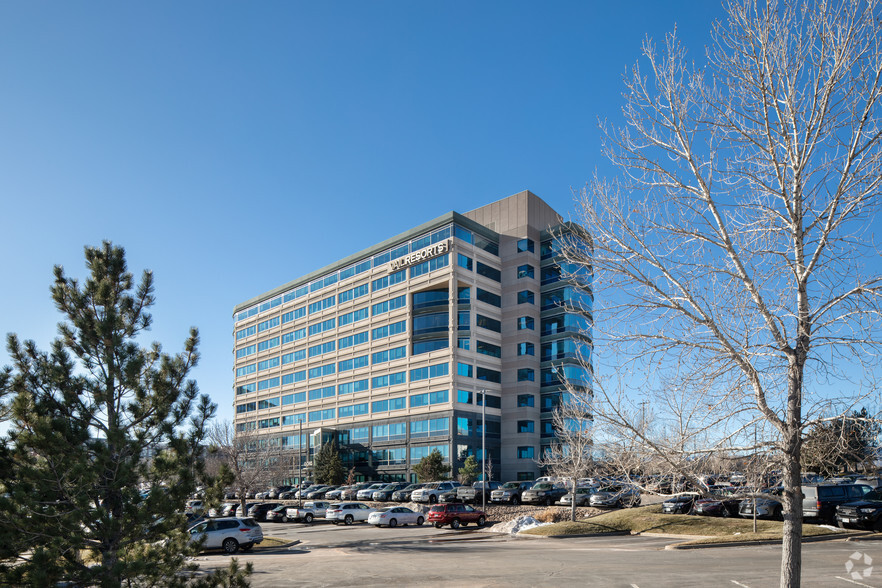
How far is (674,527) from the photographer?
2934 cm

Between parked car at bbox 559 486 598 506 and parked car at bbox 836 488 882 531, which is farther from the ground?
parked car at bbox 836 488 882 531

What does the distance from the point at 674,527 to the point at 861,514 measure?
25.2 ft

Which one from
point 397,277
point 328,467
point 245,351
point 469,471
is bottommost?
point 328,467

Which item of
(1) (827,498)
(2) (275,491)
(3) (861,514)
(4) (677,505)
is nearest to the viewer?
(3) (861,514)

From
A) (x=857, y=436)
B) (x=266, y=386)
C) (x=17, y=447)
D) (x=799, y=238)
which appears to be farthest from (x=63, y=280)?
(x=266, y=386)

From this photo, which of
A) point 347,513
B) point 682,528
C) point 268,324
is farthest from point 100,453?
point 268,324

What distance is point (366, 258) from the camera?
83938 mm

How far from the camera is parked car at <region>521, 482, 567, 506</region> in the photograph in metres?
45.0

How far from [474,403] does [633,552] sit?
48811mm

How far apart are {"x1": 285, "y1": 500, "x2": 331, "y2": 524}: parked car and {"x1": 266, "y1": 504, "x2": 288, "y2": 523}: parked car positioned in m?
0.27

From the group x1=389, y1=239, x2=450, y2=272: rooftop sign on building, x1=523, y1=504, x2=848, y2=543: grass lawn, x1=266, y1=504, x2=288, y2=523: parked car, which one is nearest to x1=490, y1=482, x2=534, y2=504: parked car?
x1=523, y1=504, x2=848, y2=543: grass lawn

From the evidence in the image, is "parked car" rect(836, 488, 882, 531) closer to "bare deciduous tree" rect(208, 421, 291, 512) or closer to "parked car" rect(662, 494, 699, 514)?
"parked car" rect(662, 494, 699, 514)

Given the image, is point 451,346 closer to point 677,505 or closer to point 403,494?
point 403,494

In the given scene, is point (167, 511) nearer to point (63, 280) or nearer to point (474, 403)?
point (63, 280)
